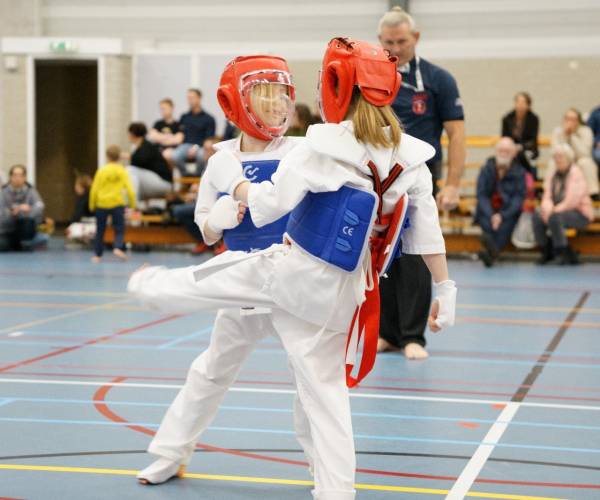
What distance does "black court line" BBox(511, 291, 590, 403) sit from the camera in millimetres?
6254

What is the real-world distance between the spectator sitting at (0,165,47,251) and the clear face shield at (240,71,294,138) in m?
12.5

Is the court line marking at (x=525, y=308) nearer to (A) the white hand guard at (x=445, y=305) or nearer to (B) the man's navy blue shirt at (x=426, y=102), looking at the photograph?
(B) the man's navy blue shirt at (x=426, y=102)

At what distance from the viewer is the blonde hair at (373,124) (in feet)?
12.2

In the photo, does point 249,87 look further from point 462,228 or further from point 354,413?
point 462,228

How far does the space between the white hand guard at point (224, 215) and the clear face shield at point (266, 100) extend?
41cm

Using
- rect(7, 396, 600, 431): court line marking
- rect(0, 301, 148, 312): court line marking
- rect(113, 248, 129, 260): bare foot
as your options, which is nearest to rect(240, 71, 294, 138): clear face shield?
rect(7, 396, 600, 431): court line marking

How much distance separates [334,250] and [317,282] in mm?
139

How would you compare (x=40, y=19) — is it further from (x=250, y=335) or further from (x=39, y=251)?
(x=250, y=335)

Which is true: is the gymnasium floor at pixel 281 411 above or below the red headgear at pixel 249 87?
below

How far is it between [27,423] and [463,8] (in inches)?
592

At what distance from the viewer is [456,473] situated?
14.7 ft

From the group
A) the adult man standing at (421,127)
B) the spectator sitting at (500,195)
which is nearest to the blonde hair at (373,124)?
the adult man standing at (421,127)

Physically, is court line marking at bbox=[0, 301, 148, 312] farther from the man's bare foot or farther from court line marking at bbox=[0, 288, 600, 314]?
the man's bare foot

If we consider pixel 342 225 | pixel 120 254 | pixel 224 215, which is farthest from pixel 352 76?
pixel 120 254
